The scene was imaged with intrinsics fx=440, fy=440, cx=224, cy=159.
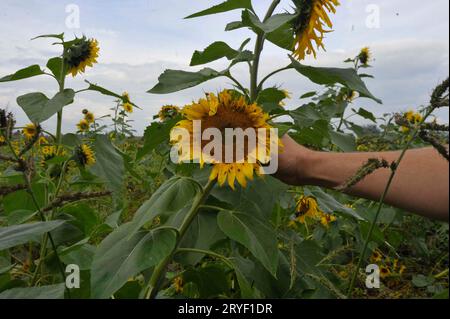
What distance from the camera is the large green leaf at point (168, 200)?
87 centimetres

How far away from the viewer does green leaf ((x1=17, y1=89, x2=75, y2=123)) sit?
120 centimetres

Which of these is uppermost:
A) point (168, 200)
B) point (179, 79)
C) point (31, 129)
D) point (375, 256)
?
point (179, 79)

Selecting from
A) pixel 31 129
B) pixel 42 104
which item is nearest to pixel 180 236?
pixel 42 104

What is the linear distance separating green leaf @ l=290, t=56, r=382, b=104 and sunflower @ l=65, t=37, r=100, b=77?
2.84 ft

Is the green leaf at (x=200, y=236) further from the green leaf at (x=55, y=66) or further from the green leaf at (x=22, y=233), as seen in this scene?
the green leaf at (x=55, y=66)

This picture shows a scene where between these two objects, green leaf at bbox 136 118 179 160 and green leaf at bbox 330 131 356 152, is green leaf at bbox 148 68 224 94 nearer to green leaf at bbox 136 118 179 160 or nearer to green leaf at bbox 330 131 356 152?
green leaf at bbox 136 118 179 160

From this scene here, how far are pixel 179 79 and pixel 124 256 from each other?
39cm

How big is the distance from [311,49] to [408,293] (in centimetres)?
146

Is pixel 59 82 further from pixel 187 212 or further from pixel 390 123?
pixel 390 123

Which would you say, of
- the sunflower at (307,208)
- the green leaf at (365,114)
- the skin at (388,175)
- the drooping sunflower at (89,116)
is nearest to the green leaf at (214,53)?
the skin at (388,175)

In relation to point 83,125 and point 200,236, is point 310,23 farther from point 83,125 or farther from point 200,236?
point 83,125

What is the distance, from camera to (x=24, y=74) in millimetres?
1362

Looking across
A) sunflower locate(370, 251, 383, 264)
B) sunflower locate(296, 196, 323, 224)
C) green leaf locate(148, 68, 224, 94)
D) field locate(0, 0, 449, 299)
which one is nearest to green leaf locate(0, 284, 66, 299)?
field locate(0, 0, 449, 299)

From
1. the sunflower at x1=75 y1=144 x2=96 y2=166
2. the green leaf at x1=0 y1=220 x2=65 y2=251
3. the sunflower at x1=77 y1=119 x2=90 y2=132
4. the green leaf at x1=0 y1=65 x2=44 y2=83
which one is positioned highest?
the green leaf at x1=0 y1=65 x2=44 y2=83
